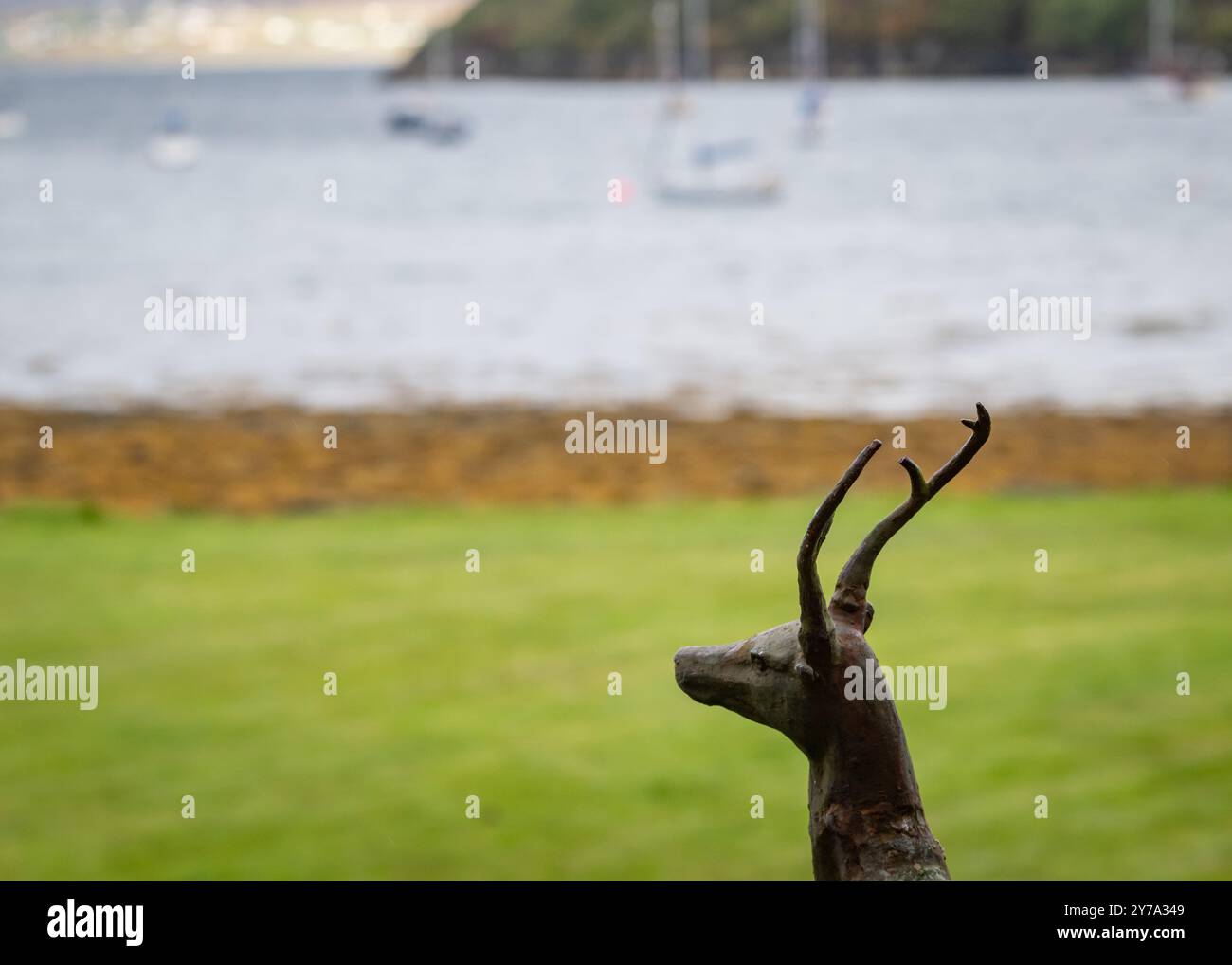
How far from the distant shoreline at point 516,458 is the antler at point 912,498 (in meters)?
11.0

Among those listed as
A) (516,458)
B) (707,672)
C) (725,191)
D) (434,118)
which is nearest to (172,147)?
(434,118)

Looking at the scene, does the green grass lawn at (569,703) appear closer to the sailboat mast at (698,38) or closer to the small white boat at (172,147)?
the sailboat mast at (698,38)

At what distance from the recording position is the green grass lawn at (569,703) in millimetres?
5559

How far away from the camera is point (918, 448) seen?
13.1m

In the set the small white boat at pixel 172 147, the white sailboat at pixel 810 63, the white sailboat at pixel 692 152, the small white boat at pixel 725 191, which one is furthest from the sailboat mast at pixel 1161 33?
the small white boat at pixel 172 147

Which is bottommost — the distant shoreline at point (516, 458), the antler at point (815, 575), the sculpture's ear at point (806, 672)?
the sculpture's ear at point (806, 672)

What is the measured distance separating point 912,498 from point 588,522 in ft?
34.2

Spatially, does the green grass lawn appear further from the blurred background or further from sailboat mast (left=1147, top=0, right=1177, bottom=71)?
sailboat mast (left=1147, top=0, right=1177, bottom=71)

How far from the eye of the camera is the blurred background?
19.3ft

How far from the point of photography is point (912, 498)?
89cm

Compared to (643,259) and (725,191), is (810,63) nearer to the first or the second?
(725,191)

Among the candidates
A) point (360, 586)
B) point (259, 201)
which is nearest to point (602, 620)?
point (360, 586)

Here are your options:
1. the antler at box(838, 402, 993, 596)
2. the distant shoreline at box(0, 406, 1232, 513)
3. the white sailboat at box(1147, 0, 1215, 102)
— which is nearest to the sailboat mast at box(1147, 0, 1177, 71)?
the white sailboat at box(1147, 0, 1215, 102)

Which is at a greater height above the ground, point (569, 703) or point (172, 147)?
point (172, 147)
